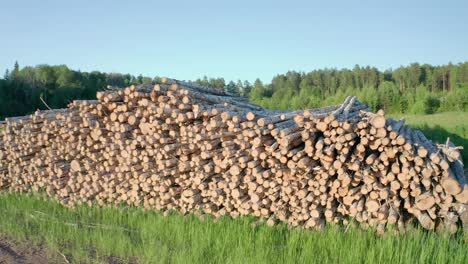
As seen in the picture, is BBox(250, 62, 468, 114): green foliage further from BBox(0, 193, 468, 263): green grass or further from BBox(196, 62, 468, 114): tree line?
BBox(0, 193, 468, 263): green grass

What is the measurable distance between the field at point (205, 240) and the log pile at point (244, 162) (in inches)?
11.1

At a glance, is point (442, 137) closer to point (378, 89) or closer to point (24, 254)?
point (24, 254)

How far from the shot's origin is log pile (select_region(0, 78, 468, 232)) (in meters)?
5.15

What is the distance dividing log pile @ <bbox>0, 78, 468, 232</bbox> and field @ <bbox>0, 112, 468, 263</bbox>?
0.92 feet

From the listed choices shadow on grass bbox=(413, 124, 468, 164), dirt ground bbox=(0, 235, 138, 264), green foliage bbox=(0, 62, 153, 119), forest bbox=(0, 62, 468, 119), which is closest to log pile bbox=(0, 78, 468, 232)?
dirt ground bbox=(0, 235, 138, 264)

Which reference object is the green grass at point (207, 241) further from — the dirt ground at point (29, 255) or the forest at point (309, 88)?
the forest at point (309, 88)

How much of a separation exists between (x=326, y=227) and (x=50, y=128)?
18.2 feet

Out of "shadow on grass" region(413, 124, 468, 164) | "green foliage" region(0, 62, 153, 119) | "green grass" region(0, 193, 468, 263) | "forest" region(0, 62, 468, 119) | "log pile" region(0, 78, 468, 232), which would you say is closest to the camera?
"green grass" region(0, 193, 468, 263)

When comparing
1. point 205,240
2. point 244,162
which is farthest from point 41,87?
point 205,240

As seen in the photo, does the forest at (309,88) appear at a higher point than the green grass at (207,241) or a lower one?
higher

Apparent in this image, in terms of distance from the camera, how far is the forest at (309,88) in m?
45.2

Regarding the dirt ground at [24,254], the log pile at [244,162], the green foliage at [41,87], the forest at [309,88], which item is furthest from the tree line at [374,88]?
the dirt ground at [24,254]

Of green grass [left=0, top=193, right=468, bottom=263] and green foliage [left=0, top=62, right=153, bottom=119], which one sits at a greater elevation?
green foliage [left=0, top=62, right=153, bottom=119]

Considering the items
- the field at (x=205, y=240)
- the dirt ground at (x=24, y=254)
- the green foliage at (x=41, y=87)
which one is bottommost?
the dirt ground at (x=24, y=254)
